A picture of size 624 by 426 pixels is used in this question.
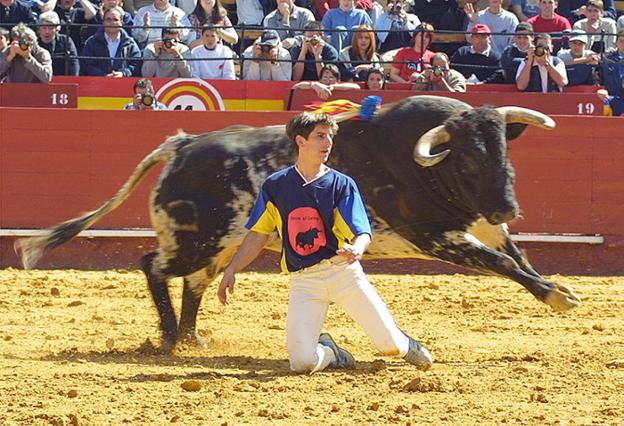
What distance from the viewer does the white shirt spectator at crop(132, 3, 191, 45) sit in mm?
14391

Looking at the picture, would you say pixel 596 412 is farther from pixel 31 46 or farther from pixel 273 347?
pixel 31 46

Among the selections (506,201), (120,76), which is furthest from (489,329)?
(120,76)

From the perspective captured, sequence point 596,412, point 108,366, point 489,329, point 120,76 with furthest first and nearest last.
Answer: point 120,76
point 489,329
point 108,366
point 596,412

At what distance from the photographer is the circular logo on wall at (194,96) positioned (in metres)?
13.3

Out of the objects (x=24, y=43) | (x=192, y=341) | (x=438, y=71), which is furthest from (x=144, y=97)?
(x=192, y=341)

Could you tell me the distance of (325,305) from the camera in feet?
21.6

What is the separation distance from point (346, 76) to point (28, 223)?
3648 mm

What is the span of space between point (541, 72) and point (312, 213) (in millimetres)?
7603

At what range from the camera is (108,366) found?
7.03 metres

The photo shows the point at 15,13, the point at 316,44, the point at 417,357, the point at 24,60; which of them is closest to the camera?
the point at 417,357

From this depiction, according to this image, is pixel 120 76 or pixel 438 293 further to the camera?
pixel 120 76

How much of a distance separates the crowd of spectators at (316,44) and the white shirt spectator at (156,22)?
0.01 metres

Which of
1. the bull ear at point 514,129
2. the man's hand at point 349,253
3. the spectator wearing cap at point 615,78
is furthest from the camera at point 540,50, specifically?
the man's hand at point 349,253

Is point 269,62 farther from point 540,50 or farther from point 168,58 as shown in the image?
point 540,50
